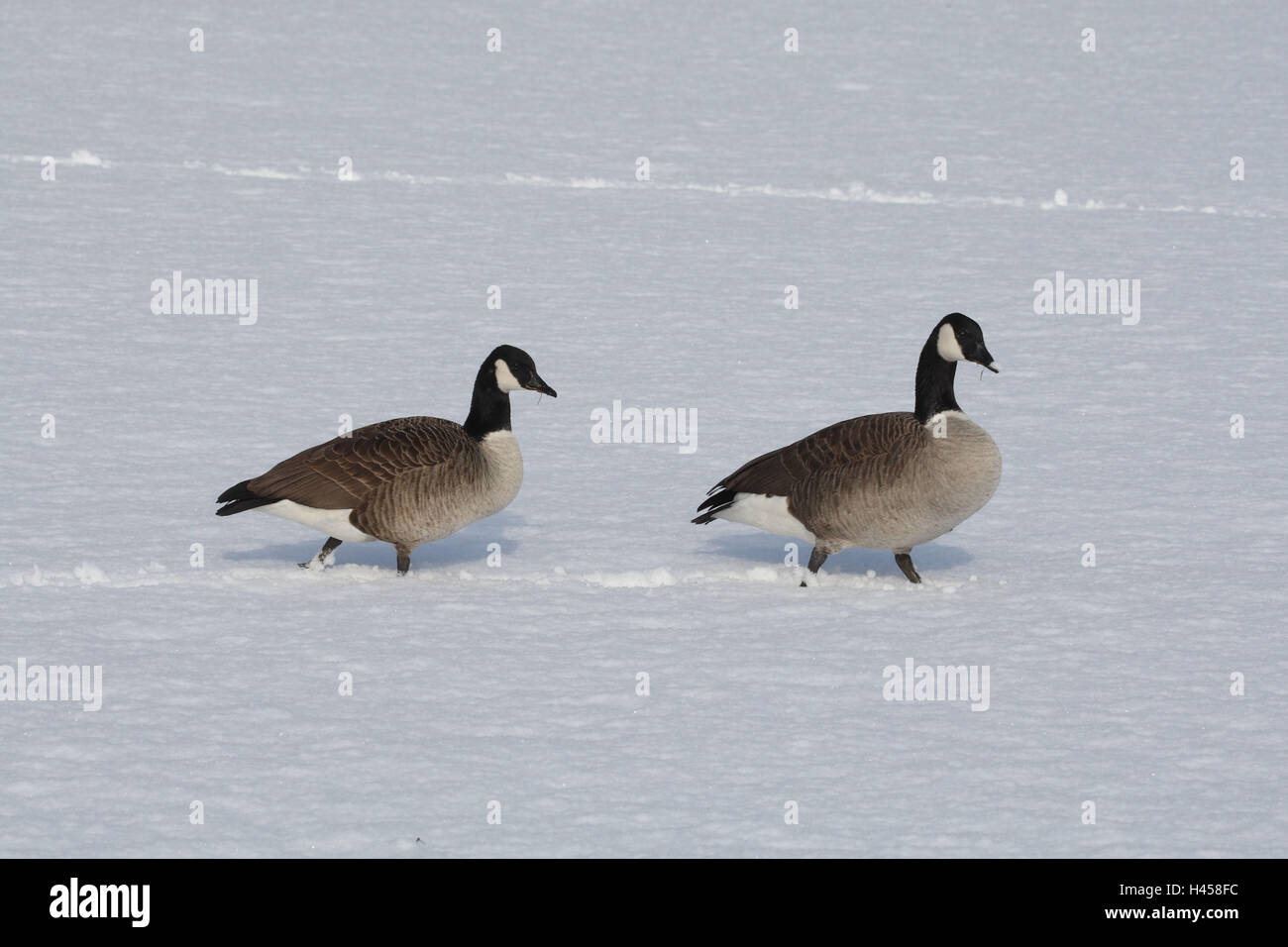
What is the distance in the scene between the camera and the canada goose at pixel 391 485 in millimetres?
8094

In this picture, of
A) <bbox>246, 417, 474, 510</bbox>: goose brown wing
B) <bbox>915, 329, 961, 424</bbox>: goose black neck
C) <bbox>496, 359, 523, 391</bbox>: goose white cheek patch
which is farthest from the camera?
<bbox>496, 359, 523, 391</bbox>: goose white cheek patch

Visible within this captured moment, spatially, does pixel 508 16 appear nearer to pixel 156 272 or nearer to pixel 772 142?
pixel 772 142

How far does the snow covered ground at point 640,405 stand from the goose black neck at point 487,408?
2.56 feet

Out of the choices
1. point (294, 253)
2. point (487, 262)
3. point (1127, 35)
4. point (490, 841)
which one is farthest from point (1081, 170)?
point (490, 841)

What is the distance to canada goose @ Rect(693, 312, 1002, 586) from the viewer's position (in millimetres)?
7957

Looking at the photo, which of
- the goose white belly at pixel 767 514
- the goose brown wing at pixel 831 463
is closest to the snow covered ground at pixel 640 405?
the goose white belly at pixel 767 514

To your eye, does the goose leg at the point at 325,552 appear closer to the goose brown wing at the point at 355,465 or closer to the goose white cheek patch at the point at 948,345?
the goose brown wing at the point at 355,465

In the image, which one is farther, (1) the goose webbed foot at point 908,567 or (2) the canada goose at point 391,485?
(1) the goose webbed foot at point 908,567

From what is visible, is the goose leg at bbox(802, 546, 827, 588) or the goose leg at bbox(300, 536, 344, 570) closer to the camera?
the goose leg at bbox(802, 546, 827, 588)

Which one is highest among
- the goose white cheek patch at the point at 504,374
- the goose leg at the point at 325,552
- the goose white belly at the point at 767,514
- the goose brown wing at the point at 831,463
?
the goose white cheek patch at the point at 504,374

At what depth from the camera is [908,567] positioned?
8.41 metres

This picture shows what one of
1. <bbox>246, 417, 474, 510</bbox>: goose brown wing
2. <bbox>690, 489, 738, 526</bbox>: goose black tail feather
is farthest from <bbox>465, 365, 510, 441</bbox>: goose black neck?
<bbox>690, 489, 738, 526</bbox>: goose black tail feather

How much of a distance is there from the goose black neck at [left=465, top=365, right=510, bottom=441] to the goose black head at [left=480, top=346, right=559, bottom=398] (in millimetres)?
22

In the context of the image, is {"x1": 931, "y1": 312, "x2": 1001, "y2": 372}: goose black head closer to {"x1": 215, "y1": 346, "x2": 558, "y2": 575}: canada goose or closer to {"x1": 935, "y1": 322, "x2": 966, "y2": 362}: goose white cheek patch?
{"x1": 935, "y1": 322, "x2": 966, "y2": 362}: goose white cheek patch
